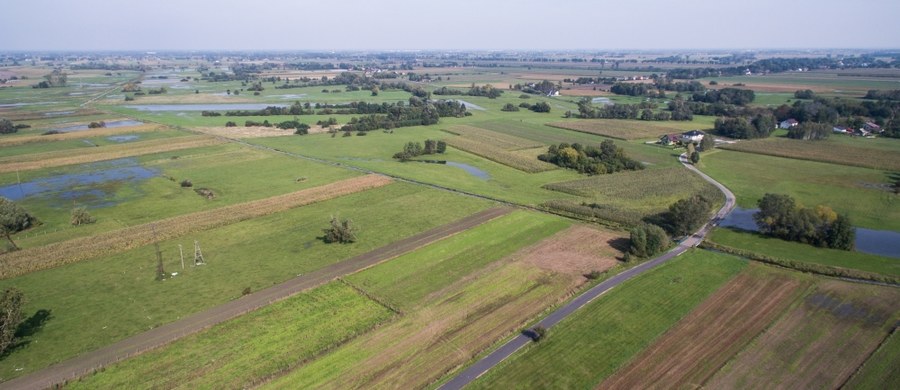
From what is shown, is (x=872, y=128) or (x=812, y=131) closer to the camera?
(x=812, y=131)

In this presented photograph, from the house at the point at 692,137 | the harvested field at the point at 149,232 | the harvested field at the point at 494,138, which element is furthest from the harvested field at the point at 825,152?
the harvested field at the point at 149,232

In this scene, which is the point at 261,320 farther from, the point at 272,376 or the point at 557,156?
the point at 557,156

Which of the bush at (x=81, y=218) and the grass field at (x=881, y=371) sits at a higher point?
the bush at (x=81, y=218)

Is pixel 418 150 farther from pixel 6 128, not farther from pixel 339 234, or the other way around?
pixel 6 128

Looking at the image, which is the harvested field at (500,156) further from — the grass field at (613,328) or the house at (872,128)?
the house at (872,128)

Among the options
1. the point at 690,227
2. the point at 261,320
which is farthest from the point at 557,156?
the point at 261,320

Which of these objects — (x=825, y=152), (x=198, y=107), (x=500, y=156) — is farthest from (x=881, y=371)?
(x=198, y=107)
